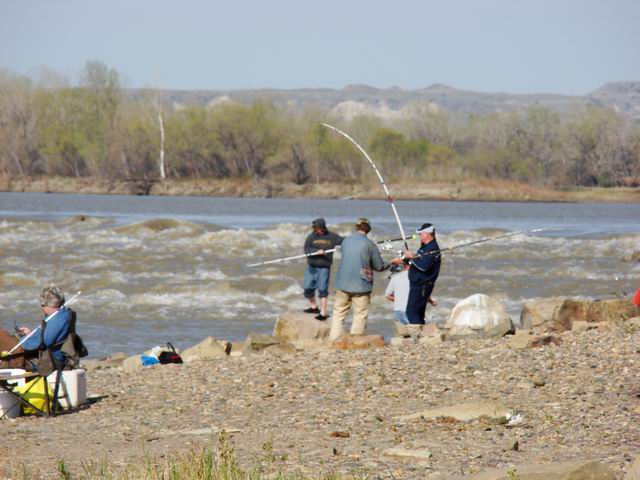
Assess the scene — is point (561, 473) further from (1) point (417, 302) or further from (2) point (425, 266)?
(1) point (417, 302)

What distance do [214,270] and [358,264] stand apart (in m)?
17.5

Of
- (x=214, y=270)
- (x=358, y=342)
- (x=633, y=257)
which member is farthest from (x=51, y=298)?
→ (x=633, y=257)

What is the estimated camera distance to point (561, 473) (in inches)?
275

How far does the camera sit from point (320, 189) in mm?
100500

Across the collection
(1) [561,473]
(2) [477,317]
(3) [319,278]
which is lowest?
(2) [477,317]


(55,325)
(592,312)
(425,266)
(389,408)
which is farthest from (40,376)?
(592,312)

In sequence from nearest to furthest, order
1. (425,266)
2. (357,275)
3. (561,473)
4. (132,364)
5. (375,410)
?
(561,473) < (375,410) < (132,364) < (425,266) < (357,275)

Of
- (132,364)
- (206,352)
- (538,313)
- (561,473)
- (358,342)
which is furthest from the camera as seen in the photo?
(538,313)

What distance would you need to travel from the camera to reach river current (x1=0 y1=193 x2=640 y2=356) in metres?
22.0

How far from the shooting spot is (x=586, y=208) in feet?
280

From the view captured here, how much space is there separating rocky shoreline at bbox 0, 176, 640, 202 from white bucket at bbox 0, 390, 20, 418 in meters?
85.5

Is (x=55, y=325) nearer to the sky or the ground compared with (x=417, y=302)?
nearer to the sky

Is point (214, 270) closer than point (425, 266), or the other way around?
point (425, 266)

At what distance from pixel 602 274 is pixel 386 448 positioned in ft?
79.7
